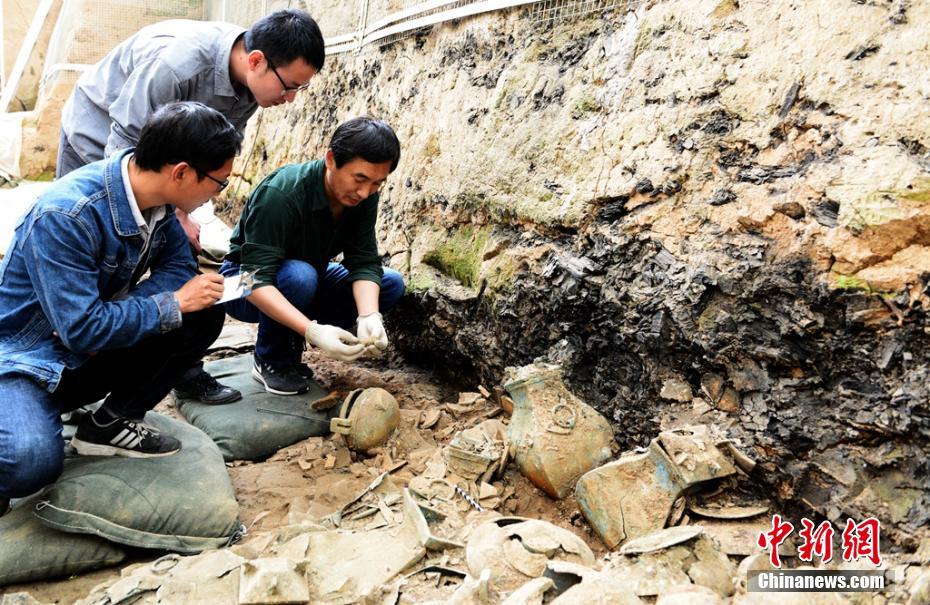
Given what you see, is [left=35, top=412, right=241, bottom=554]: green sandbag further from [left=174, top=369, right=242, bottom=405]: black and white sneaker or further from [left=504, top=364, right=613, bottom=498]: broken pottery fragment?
[left=504, top=364, right=613, bottom=498]: broken pottery fragment

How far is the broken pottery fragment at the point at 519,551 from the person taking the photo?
5.25ft

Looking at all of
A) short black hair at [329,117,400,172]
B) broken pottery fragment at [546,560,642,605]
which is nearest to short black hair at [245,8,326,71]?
short black hair at [329,117,400,172]

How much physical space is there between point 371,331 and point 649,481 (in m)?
1.27

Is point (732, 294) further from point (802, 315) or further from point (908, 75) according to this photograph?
point (908, 75)

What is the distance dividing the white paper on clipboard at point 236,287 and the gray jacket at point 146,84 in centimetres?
63

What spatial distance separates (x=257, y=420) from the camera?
264 cm

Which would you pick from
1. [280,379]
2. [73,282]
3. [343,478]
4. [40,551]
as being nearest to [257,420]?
[280,379]

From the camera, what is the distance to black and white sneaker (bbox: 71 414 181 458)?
2180 mm

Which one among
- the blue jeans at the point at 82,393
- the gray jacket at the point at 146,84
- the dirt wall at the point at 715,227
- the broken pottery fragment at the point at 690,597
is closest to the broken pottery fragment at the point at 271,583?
the blue jeans at the point at 82,393

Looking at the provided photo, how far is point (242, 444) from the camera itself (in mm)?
2576

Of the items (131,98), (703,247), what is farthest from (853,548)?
(131,98)

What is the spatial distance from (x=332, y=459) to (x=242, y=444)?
363 millimetres

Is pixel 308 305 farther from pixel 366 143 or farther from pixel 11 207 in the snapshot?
pixel 11 207

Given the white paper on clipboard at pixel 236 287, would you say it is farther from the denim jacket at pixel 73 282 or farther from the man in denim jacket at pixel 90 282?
the denim jacket at pixel 73 282
